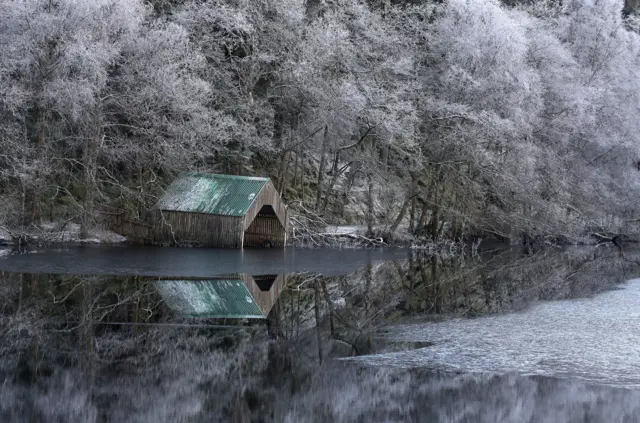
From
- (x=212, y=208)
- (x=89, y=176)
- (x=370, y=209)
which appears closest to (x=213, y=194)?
(x=212, y=208)

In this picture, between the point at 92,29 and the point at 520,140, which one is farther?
the point at 520,140

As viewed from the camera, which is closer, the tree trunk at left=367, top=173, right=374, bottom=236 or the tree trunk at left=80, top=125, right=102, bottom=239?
the tree trunk at left=80, top=125, right=102, bottom=239

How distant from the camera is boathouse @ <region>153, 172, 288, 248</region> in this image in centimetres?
3338

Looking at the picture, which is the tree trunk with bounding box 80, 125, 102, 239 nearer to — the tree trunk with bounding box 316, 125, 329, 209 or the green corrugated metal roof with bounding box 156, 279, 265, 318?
the tree trunk with bounding box 316, 125, 329, 209

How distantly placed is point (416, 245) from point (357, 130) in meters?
6.27

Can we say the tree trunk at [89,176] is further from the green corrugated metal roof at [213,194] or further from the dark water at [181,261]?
the green corrugated metal roof at [213,194]

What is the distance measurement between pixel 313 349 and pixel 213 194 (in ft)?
60.5

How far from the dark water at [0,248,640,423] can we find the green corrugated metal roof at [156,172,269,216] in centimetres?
538

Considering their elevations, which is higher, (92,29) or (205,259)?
(92,29)

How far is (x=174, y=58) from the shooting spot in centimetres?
3628

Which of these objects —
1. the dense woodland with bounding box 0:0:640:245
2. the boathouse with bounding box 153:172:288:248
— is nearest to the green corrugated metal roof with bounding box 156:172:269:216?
the boathouse with bounding box 153:172:288:248

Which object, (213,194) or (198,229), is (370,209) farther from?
(198,229)

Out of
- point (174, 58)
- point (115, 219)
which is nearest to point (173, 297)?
point (115, 219)

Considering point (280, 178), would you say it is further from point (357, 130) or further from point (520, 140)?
point (520, 140)
